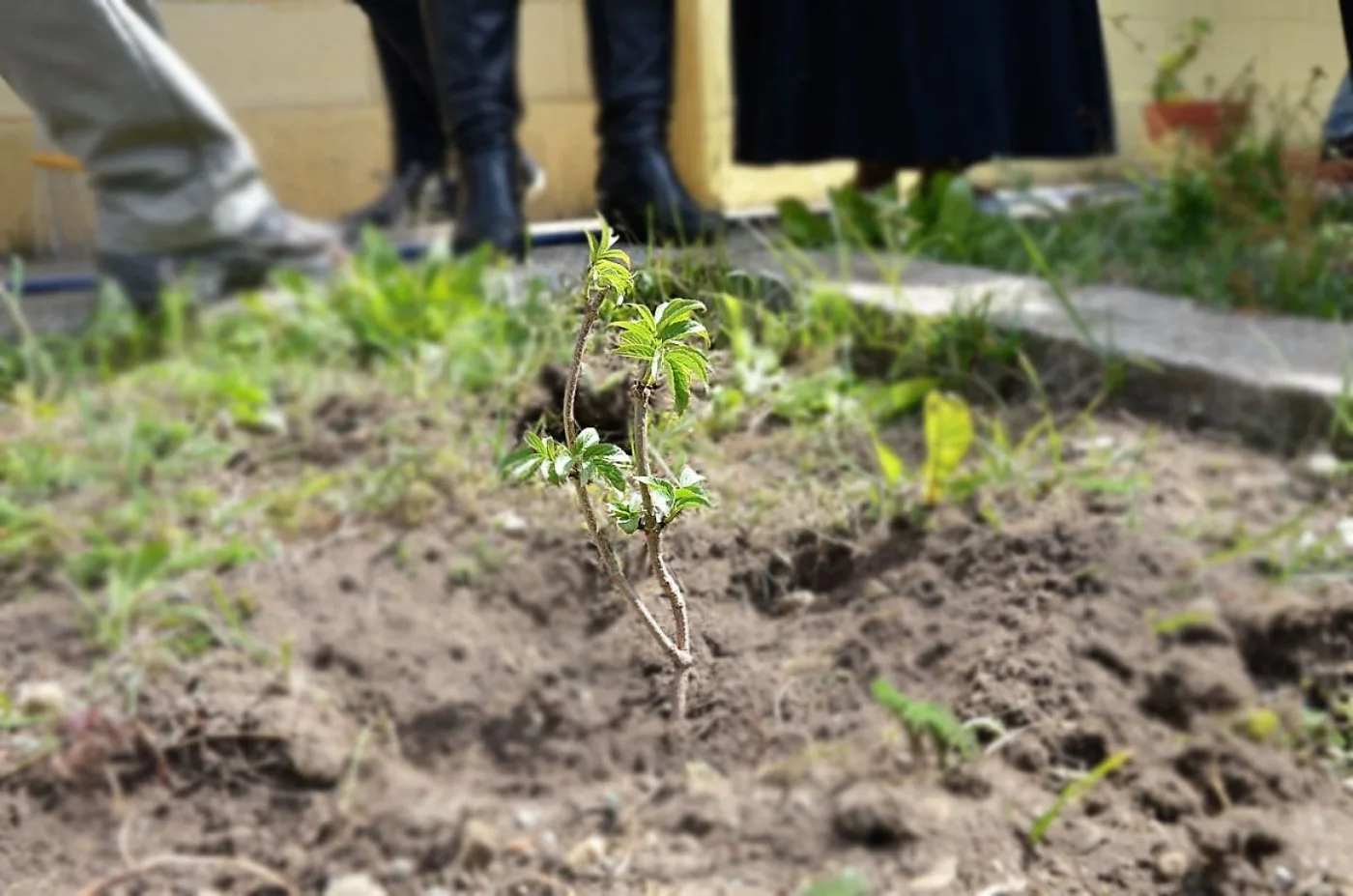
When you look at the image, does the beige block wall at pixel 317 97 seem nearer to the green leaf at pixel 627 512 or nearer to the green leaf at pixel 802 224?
the green leaf at pixel 627 512

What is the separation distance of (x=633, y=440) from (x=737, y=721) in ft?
1.42

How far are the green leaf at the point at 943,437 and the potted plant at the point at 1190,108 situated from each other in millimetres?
376

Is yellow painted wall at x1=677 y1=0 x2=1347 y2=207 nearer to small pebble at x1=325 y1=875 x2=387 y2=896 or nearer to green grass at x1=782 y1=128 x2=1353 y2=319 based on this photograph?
green grass at x1=782 y1=128 x2=1353 y2=319

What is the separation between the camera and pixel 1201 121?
2.11m

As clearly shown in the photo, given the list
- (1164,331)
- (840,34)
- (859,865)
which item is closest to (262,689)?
(859,865)

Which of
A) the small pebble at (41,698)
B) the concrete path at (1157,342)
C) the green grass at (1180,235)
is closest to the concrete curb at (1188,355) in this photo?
the concrete path at (1157,342)

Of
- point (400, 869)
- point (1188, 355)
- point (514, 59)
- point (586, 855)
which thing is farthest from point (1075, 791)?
point (1188, 355)

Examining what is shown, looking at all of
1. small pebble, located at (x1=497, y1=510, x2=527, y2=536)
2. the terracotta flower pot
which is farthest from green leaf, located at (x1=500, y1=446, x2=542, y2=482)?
the terracotta flower pot

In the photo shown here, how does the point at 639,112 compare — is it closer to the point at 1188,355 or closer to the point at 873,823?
the point at 873,823

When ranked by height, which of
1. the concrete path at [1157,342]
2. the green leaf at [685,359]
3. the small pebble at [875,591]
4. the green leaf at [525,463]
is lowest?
the small pebble at [875,591]

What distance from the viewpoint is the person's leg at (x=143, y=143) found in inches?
26.5

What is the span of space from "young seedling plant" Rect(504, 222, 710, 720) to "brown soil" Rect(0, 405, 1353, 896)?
14cm

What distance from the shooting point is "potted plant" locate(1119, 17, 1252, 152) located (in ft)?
3.83

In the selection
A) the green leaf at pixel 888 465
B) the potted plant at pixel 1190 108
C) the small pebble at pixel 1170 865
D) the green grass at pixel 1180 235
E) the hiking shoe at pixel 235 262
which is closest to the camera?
the small pebble at pixel 1170 865
